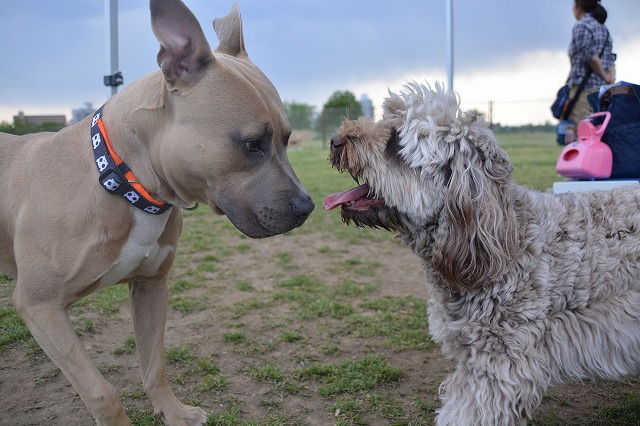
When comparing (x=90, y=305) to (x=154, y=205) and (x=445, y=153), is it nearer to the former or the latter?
(x=154, y=205)

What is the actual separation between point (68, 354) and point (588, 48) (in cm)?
592

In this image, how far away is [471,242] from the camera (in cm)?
239

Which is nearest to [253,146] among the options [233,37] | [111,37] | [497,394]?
[233,37]

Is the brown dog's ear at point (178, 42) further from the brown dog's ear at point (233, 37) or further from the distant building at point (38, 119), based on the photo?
the distant building at point (38, 119)

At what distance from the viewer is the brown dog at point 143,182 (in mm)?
2518

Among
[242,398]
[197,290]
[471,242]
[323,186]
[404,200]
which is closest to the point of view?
[471,242]

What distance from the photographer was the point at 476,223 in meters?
2.40

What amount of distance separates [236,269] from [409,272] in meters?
1.74

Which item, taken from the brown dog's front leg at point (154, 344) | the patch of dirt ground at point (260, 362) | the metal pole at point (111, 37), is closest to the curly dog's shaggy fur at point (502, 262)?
the patch of dirt ground at point (260, 362)

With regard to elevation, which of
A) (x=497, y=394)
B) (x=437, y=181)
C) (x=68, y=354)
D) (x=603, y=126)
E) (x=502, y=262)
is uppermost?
(x=603, y=126)

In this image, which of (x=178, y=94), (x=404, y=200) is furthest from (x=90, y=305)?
(x=404, y=200)

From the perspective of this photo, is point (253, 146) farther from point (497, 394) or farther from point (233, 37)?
point (497, 394)

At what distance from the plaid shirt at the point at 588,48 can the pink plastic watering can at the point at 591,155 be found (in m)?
2.51

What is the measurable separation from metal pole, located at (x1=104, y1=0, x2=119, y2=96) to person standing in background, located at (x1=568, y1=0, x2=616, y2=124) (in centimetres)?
480
